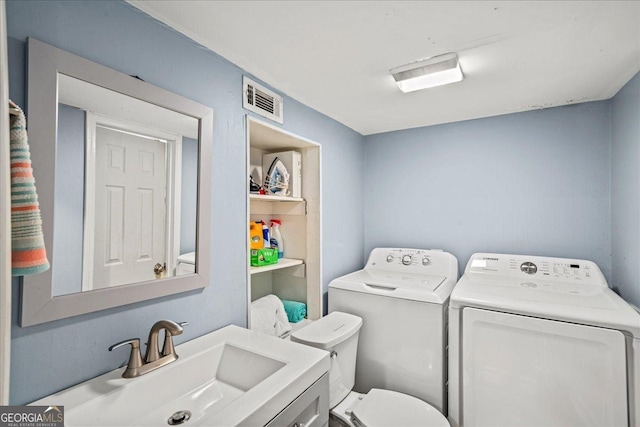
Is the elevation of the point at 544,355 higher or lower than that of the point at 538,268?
lower

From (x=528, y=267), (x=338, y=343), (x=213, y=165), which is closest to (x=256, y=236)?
(x=213, y=165)

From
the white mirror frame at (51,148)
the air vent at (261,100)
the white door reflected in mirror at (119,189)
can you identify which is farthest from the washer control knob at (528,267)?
the white mirror frame at (51,148)

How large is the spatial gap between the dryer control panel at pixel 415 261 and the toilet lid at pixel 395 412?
34.1 inches

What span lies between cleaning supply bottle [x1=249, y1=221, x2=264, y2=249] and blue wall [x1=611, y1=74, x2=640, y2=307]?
6.62ft

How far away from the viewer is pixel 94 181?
3.23 ft

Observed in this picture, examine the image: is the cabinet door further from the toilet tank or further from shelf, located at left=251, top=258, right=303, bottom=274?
shelf, located at left=251, top=258, right=303, bottom=274

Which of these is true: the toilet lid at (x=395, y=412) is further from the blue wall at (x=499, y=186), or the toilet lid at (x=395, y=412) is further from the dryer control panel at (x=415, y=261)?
the blue wall at (x=499, y=186)

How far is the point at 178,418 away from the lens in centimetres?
98

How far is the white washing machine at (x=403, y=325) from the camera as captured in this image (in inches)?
67.9

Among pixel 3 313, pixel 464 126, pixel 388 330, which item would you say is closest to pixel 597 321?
pixel 388 330

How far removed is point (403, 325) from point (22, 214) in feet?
5.81

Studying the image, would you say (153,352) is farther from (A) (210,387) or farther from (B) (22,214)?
(B) (22,214)

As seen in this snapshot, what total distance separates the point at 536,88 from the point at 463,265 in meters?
1.27

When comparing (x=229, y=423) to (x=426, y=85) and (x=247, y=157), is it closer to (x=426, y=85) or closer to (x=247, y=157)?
(x=247, y=157)
